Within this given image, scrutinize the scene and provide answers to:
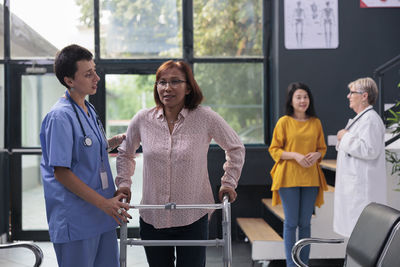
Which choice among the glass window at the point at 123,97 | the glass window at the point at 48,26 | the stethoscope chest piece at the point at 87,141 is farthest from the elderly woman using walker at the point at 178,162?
the glass window at the point at 48,26

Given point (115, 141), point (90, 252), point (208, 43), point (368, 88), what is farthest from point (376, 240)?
point (208, 43)

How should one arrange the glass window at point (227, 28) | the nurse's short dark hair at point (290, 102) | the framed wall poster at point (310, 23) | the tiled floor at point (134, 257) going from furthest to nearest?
the glass window at point (227, 28)
the framed wall poster at point (310, 23)
the tiled floor at point (134, 257)
the nurse's short dark hair at point (290, 102)

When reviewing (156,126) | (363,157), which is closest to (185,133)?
(156,126)

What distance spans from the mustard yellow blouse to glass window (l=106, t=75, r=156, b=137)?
6.40ft

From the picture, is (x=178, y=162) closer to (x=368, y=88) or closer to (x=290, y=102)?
(x=290, y=102)

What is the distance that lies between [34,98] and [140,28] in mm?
1434

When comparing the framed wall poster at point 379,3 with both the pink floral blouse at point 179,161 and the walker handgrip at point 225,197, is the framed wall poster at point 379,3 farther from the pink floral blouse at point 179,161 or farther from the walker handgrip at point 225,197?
the walker handgrip at point 225,197

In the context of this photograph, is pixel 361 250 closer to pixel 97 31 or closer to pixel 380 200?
pixel 380 200

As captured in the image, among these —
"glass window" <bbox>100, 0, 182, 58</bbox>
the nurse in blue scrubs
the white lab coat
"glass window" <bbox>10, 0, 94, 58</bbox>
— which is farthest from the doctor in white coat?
"glass window" <bbox>10, 0, 94, 58</bbox>

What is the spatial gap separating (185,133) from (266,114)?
3295 millimetres

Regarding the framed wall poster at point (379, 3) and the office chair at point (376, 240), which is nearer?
the office chair at point (376, 240)

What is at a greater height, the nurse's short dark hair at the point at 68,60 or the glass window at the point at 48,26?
the glass window at the point at 48,26

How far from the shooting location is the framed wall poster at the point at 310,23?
4984mm

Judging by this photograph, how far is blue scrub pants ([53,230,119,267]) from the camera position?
1.83 meters
